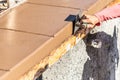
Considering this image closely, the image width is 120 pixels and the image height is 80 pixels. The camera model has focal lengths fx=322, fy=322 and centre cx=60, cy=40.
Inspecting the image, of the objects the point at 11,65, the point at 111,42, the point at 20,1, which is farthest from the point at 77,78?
the point at 11,65

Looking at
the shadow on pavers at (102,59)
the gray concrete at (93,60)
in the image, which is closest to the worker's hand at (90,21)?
the gray concrete at (93,60)

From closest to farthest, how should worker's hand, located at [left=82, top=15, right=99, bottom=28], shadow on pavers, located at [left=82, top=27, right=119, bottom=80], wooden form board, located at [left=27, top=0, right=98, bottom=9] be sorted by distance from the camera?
1. worker's hand, located at [left=82, top=15, right=99, bottom=28]
2. wooden form board, located at [left=27, top=0, right=98, bottom=9]
3. shadow on pavers, located at [left=82, top=27, right=119, bottom=80]

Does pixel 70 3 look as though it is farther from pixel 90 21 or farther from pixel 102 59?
pixel 102 59

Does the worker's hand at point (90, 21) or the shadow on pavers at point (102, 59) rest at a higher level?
the worker's hand at point (90, 21)

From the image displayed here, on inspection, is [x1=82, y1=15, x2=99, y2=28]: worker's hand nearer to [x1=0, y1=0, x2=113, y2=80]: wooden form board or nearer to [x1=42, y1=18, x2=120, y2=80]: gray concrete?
[x1=0, y1=0, x2=113, y2=80]: wooden form board

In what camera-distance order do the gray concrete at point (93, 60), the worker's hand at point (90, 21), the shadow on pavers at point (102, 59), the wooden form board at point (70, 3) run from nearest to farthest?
the worker's hand at point (90, 21), the wooden form board at point (70, 3), the gray concrete at point (93, 60), the shadow on pavers at point (102, 59)

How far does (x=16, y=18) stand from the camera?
3807mm

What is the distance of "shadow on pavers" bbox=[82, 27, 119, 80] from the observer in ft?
16.1

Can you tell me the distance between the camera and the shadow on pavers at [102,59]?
4.92 meters

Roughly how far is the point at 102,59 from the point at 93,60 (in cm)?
20

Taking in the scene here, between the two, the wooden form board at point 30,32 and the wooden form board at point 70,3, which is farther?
the wooden form board at point 70,3

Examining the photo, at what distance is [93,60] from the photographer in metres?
5.00

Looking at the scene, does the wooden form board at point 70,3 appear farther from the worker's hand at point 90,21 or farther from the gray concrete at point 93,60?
the gray concrete at point 93,60

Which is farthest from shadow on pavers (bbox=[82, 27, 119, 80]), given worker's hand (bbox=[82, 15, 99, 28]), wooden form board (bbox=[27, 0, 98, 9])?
worker's hand (bbox=[82, 15, 99, 28])
